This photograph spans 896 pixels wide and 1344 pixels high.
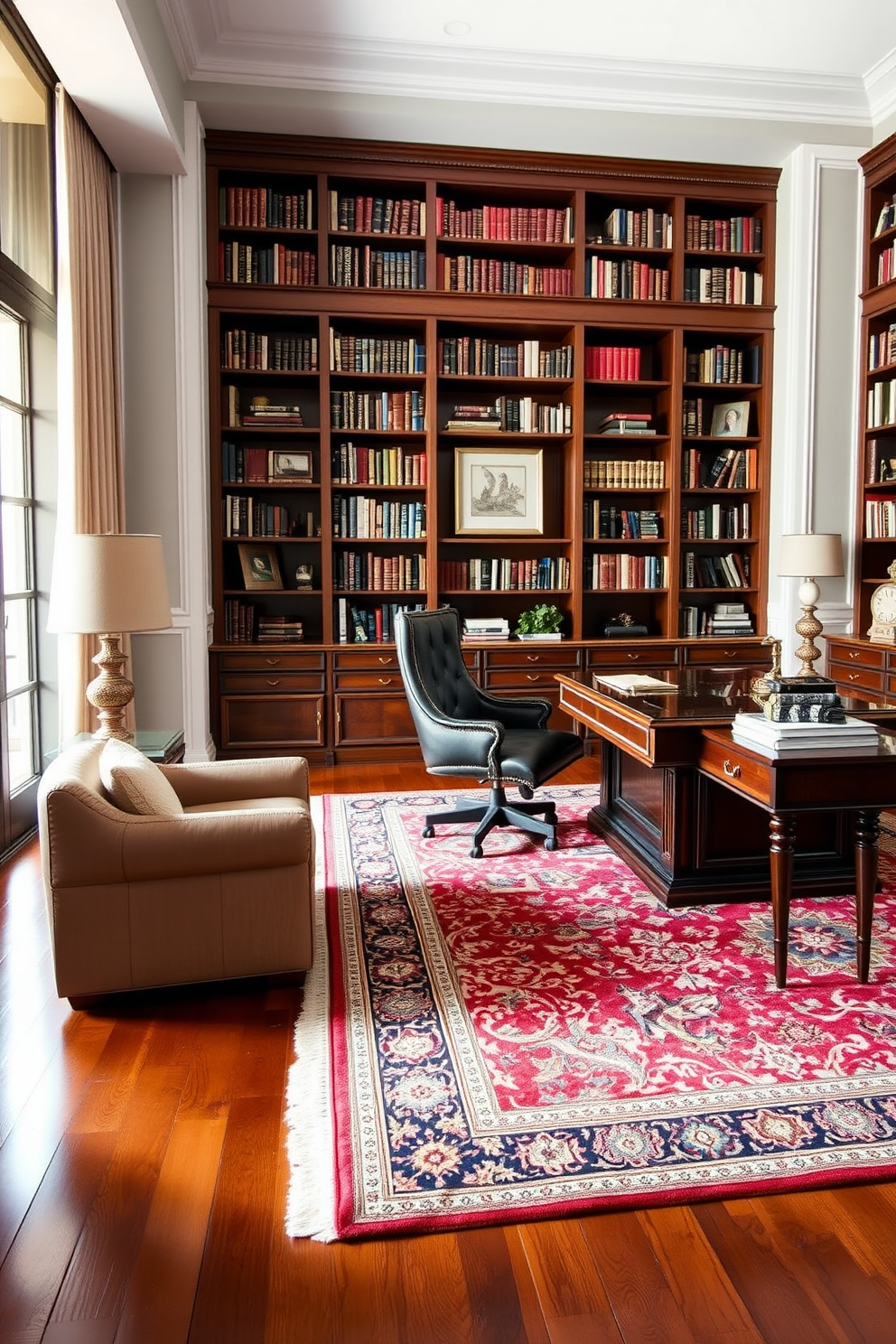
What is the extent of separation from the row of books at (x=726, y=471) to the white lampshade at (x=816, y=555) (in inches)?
31.4

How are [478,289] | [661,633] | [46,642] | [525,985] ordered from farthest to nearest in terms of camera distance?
[661,633], [478,289], [46,642], [525,985]

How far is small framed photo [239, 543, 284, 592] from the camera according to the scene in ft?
18.6

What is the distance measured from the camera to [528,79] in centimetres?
511

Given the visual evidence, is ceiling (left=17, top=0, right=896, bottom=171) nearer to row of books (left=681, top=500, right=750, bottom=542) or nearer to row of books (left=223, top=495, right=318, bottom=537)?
row of books (left=223, top=495, right=318, bottom=537)

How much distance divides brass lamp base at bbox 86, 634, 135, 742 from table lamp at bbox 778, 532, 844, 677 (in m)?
3.70

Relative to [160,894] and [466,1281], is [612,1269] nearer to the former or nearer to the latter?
[466,1281]

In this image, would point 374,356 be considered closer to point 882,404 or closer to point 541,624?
point 541,624

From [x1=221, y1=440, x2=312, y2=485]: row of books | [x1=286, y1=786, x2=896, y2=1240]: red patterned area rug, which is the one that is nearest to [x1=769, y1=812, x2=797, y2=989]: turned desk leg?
[x1=286, y1=786, x2=896, y2=1240]: red patterned area rug

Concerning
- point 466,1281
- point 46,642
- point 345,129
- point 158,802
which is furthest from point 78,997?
point 345,129

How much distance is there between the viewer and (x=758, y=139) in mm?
5461

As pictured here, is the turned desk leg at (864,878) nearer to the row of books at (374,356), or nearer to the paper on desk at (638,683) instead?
the paper on desk at (638,683)

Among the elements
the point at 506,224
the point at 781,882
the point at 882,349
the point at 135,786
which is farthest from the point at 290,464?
the point at 781,882

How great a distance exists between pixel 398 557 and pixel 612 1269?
14.9 feet

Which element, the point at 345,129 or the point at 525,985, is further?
the point at 345,129
